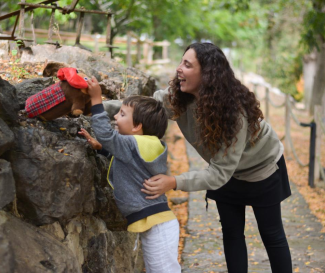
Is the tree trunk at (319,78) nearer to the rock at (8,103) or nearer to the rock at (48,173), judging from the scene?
the rock at (48,173)

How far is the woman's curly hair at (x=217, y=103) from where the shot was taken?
2770mm

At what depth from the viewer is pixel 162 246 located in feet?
9.01

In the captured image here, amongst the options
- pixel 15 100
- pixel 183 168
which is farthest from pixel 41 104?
pixel 183 168

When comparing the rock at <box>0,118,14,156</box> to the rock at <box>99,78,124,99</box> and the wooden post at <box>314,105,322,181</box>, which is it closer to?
the rock at <box>99,78,124,99</box>

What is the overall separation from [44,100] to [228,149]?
3.52 feet

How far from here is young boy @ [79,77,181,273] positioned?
106 inches

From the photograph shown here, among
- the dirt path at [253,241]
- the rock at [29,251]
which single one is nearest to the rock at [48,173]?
the rock at [29,251]

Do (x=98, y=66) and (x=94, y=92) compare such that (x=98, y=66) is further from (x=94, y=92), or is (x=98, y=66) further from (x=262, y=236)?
(x=262, y=236)

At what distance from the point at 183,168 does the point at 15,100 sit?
696 cm

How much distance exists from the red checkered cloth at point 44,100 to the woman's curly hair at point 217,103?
2.62 ft

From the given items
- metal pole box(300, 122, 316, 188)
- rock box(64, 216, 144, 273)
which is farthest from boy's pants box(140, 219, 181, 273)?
metal pole box(300, 122, 316, 188)

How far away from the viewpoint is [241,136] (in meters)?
2.85

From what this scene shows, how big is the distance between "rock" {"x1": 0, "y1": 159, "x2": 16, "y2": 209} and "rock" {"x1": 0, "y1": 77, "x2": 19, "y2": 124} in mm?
280

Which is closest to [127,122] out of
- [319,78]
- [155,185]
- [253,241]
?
[155,185]
